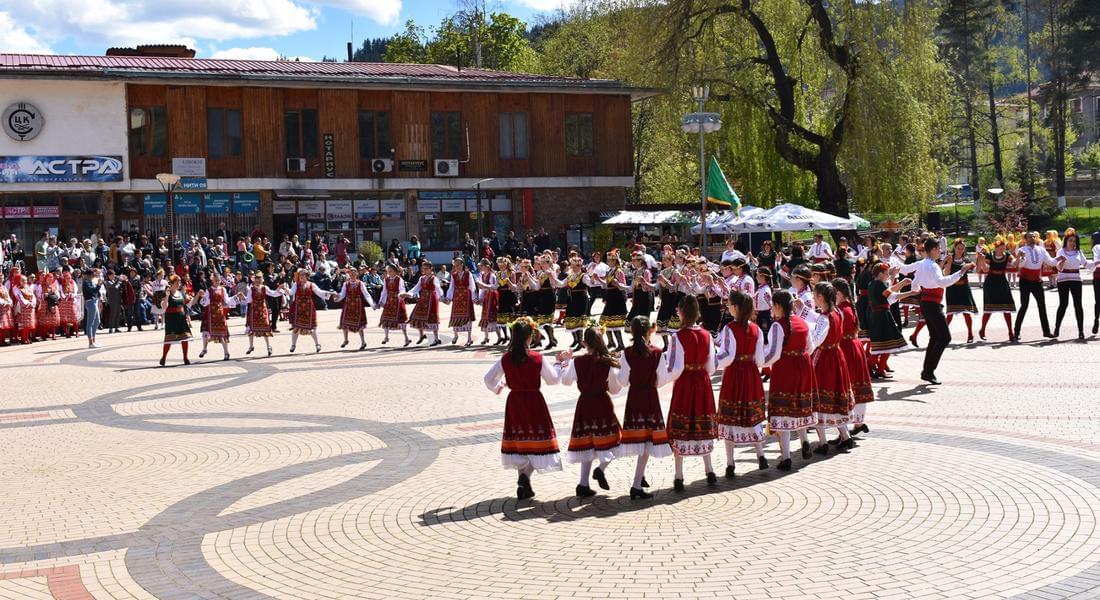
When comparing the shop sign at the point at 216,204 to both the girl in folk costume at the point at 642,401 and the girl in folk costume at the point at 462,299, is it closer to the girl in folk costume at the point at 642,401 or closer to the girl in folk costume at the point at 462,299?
the girl in folk costume at the point at 462,299

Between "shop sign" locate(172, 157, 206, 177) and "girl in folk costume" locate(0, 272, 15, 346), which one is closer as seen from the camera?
"girl in folk costume" locate(0, 272, 15, 346)

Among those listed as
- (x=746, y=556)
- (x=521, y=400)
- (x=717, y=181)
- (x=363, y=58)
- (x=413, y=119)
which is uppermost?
(x=363, y=58)

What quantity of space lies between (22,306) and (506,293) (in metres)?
12.9

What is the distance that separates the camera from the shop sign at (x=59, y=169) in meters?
38.0

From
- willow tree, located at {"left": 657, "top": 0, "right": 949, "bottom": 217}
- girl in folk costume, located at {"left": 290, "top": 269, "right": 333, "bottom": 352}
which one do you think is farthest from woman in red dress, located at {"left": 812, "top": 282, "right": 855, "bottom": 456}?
willow tree, located at {"left": 657, "top": 0, "right": 949, "bottom": 217}

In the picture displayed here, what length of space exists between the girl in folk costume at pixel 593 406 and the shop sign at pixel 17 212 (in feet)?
113

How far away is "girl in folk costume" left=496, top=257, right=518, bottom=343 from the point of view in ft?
73.4

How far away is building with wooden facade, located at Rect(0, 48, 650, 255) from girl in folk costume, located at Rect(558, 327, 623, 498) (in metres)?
32.8

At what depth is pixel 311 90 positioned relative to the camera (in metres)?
42.1

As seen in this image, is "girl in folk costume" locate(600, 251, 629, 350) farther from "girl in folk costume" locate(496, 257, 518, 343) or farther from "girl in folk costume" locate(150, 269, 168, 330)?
"girl in folk costume" locate(150, 269, 168, 330)

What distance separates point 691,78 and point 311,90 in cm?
1426

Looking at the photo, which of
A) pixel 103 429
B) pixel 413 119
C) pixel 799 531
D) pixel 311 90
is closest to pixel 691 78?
pixel 413 119

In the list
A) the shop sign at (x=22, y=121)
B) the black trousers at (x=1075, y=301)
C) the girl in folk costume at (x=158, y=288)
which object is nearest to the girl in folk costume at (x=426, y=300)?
the girl in folk costume at (x=158, y=288)

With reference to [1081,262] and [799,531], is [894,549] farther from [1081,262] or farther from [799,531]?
[1081,262]
